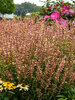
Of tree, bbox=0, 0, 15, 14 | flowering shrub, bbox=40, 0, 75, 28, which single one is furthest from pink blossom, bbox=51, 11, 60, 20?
tree, bbox=0, 0, 15, 14

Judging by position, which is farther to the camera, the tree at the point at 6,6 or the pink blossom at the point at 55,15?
the tree at the point at 6,6

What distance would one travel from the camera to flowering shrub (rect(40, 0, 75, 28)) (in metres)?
5.12

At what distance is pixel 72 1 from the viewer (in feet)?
18.8

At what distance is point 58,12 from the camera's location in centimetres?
518

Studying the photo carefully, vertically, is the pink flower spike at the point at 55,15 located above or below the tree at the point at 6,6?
below

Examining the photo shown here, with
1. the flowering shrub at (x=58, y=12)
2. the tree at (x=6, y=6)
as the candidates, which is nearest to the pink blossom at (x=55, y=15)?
the flowering shrub at (x=58, y=12)

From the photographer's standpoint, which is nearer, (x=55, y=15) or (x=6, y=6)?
(x=55, y=15)

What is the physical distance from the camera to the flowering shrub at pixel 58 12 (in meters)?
5.12

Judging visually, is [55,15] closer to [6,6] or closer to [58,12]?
[58,12]

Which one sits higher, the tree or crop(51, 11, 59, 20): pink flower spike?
the tree

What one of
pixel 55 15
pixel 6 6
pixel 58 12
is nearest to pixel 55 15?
pixel 55 15

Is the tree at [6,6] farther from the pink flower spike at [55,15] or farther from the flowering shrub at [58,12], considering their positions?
the pink flower spike at [55,15]

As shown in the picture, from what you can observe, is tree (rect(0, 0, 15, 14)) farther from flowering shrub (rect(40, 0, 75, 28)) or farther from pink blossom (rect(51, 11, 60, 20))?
pink blossom (rect(51, 11, 60, 20))

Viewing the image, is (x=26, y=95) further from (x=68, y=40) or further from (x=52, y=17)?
(x=52, y=17)
